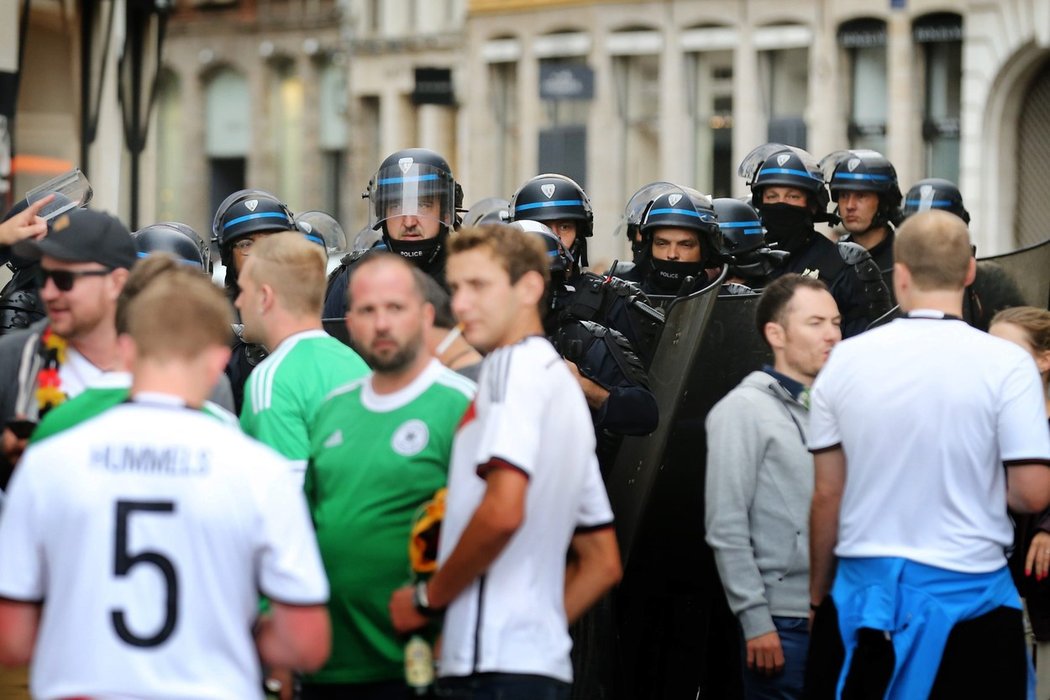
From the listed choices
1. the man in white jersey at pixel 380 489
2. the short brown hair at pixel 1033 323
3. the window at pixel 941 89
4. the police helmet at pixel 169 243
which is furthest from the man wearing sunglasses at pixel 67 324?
the window at pixel 941 89

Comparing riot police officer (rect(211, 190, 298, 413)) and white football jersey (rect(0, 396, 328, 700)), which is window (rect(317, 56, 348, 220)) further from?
white football jersey (rect(0, 396, 328, 700))

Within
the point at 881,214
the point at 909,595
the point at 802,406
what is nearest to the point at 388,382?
the point at 909,595

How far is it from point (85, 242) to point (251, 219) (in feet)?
11.9

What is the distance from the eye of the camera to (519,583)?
487 cm

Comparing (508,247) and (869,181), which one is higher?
(869,181)

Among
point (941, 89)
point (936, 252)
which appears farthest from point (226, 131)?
point (936, 252)

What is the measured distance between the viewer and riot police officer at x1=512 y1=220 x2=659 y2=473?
22.3 ft

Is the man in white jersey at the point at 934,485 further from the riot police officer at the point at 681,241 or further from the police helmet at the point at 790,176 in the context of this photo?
the police helmet at the point at 790,176

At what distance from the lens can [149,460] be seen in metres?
4.21

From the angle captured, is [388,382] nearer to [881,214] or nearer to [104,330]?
[104,330]

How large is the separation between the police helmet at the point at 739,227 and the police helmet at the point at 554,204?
2.15 ft

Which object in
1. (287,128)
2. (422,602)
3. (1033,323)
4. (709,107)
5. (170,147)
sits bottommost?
(422,602)

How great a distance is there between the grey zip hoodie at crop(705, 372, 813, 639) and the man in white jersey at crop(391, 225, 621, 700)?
1.60 metres

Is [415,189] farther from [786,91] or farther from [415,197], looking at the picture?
[786,91]
